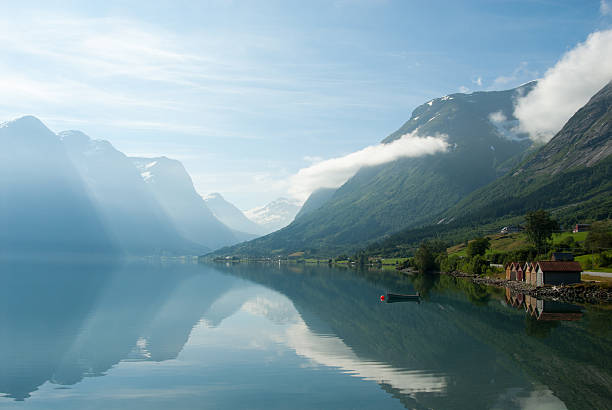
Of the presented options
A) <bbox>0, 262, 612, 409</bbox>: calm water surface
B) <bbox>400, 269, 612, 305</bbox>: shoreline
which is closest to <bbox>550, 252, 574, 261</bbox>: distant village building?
<bbox>400, 269, 612, 305</bbox>: shoreline

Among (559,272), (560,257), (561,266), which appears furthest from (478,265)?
(561,266)

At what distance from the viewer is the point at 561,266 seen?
8775cm

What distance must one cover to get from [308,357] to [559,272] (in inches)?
2757

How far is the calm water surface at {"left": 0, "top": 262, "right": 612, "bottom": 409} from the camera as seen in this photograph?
87.0 feet

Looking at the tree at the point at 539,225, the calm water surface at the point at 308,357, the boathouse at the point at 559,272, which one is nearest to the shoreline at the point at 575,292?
the boathouse at the point at 559,272

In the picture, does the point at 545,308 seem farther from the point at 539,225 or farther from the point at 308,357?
the point at 539,225

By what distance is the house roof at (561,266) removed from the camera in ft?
285

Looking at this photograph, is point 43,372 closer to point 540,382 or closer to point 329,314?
point 540,382

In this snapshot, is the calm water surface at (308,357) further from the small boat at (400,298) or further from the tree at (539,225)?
the tree at (539,225)

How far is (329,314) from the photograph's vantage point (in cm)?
6412

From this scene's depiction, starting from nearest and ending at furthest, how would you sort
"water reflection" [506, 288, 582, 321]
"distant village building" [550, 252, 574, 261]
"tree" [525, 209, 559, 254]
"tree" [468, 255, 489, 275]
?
"water reflection" [506, 288, 582, 321]
"distant village building" [550, 252, 574, 261]
"tree" [525, 209, 559, 254]
"tree" [468, 255, 489, 275]

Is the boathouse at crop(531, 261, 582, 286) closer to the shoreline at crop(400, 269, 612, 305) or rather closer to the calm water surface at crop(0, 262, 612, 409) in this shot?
the shoreline at crop(400, 269, 612, 305)

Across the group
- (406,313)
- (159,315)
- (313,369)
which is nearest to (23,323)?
(159,315)

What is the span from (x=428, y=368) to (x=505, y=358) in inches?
272
